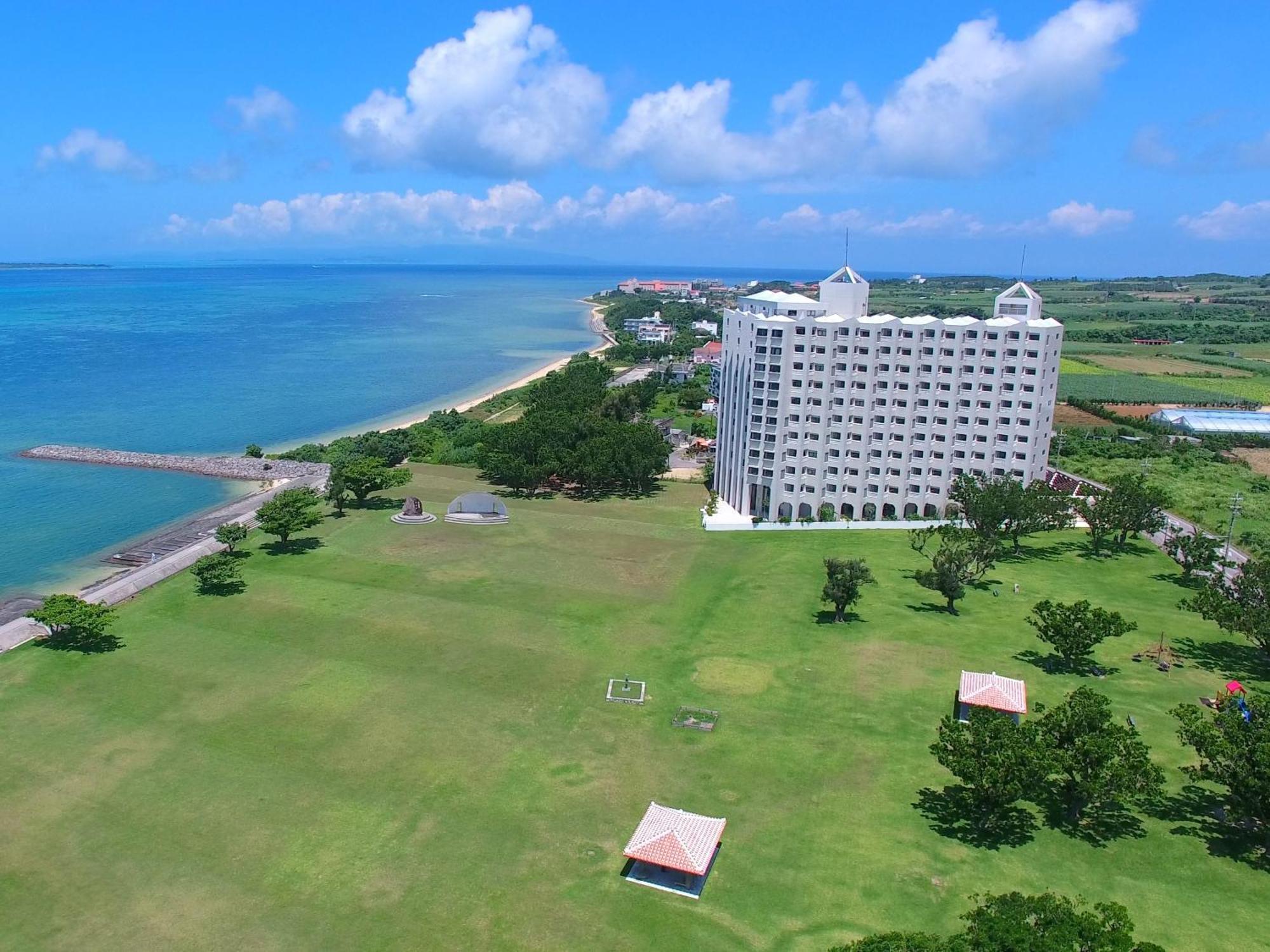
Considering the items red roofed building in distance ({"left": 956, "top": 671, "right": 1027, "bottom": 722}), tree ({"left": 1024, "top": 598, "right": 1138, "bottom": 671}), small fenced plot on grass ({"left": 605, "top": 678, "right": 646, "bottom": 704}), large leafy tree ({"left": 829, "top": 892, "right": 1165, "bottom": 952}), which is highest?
large leafy tree ({"left": 829, "top": 892, "right": 1165, "bottom": 952})

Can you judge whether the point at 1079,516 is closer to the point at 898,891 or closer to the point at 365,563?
the point at 898,891

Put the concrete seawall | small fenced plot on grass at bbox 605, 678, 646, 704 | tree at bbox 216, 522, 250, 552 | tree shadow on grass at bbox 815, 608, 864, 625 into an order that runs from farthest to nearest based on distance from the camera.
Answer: the concrete seawall
tree at bbox 216, 522, 250, 552
tree shadow on grass at bbox 815, 608, 864, 625
small fenced plot on grass at bbox 605, 678, 646, 704

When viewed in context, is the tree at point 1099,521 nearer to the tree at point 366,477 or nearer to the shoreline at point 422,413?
the tree at point 366,477

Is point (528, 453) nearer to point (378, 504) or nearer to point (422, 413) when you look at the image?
point (378, 504)

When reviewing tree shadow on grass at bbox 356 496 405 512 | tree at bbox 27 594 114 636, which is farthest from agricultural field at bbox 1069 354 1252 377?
tree at bbox 27 594 114 636

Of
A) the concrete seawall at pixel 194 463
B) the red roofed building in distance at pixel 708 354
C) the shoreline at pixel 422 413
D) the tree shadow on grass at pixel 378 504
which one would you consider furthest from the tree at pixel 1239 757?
the red roofed building in distance at pixel 708 354

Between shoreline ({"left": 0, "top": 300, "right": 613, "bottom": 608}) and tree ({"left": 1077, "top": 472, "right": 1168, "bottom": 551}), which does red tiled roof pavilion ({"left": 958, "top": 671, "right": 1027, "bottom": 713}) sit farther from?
shoreline ({"left": 0, "top": 300, "right": 613, "bottom": 608})

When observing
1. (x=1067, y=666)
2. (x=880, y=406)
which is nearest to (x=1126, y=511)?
(x=880, y=406)
